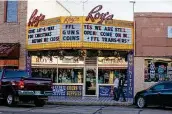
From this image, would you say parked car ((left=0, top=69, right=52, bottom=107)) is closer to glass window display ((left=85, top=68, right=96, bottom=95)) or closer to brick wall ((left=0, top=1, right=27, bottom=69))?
brick wall ((left=0, top=1, right=27, bottom=69))

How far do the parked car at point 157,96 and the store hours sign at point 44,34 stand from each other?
7.21 m

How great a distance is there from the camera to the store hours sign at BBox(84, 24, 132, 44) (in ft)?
93.4

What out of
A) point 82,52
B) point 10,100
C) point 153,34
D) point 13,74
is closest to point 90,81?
point 82,52

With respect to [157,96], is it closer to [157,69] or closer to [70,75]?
[157,69]

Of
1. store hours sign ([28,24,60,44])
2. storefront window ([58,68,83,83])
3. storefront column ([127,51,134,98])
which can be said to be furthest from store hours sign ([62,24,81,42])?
storefront column ([127,51,134,98])

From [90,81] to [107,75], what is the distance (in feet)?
3.94

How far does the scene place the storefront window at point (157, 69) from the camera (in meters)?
29.5

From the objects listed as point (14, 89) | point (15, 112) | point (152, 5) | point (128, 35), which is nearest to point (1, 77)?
point (14, 89)

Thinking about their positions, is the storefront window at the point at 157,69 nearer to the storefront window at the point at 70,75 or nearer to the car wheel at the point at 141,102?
the storefront window at the point at 70,75

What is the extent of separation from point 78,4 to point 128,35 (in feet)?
12.6

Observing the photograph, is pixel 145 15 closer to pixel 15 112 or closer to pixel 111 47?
pixel 111 47

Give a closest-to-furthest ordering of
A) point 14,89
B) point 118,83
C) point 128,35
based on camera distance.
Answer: point 14,89, point 118,83, point 128,35

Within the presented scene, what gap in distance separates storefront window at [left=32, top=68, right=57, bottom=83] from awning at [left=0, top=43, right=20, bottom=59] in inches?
63.8

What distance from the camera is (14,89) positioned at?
72.3ft
